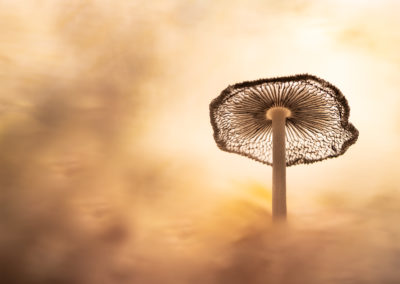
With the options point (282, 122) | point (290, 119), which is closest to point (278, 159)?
point (282, 122)

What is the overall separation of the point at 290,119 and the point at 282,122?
29 centimetres

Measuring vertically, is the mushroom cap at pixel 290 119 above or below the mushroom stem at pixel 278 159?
above

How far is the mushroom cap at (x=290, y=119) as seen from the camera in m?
3.83

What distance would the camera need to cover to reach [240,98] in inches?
159

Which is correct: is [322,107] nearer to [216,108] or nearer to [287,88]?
[287,88]

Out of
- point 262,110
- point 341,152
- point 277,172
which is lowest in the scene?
point 277,172

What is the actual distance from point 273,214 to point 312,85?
113cm

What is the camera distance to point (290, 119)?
4.46m

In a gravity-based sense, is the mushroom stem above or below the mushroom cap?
below

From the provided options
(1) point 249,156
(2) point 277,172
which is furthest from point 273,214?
(1) point 249,156

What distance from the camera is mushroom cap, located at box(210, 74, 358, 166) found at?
383 cm

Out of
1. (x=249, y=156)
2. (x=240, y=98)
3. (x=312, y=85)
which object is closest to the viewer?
(x=312, y=85)

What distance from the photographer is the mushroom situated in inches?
151

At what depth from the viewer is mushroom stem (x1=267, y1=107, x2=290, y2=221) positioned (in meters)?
3.91
